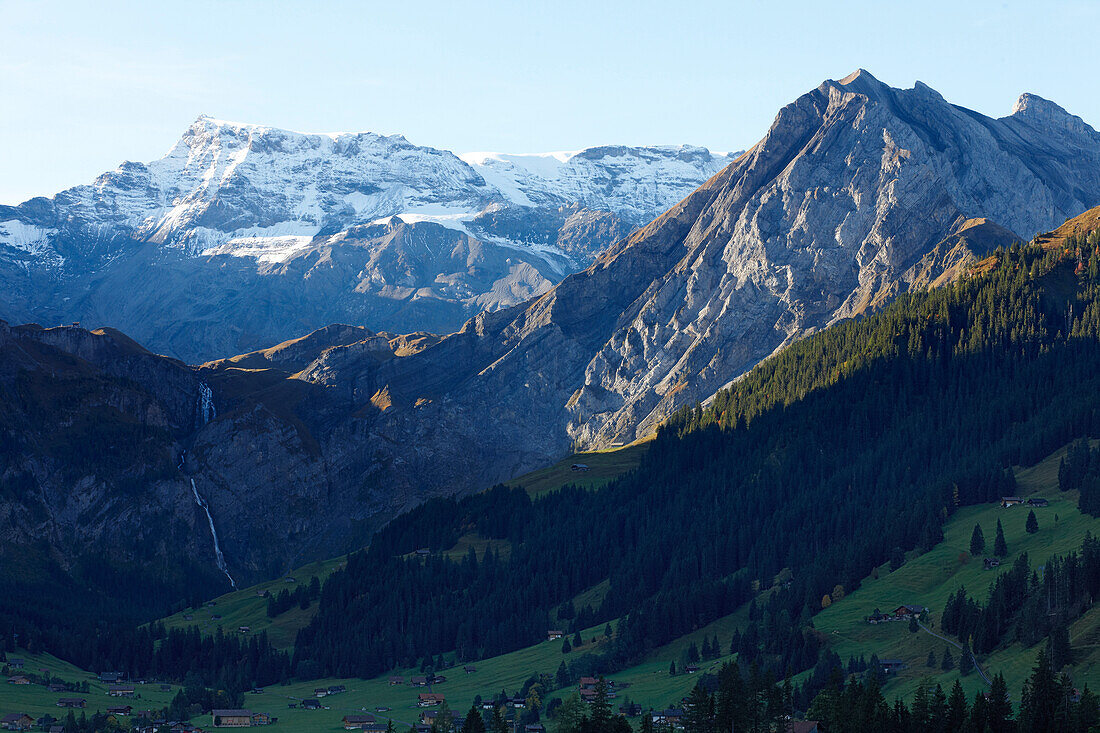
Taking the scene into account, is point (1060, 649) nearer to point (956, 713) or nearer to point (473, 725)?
point (956, 713)

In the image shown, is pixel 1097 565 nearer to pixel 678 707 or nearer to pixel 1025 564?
pixel 1025 564

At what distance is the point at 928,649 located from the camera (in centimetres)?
17450

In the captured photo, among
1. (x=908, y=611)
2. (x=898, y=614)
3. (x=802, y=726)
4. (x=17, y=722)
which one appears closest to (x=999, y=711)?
(x=802, y=726)

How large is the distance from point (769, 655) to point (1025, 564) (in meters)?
39.7

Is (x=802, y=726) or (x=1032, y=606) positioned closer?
(x=802, y=726)

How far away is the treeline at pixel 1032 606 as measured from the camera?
523 feet

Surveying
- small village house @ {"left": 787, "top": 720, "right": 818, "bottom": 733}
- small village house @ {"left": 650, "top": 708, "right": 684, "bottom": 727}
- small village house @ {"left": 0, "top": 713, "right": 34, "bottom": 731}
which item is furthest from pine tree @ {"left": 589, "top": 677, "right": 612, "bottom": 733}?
small village house @ {"left": 0, "top": 713, "right": 34, "bottom": 731}

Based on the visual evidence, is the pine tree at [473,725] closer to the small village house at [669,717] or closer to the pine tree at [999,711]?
the small village house at [669,717]

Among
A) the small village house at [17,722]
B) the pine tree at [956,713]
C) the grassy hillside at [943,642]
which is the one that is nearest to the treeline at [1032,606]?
the grassy hillside at [943,642]

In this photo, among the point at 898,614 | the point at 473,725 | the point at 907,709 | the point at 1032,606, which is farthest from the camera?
the point at 898,614

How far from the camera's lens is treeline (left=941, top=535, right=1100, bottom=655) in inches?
6280

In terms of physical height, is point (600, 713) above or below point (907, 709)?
above

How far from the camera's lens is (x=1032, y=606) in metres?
164

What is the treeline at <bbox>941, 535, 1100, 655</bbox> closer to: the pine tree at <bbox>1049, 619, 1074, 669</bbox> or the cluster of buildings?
the pine tree at <bbox>1049, 619, 1074, 669</bbox>
